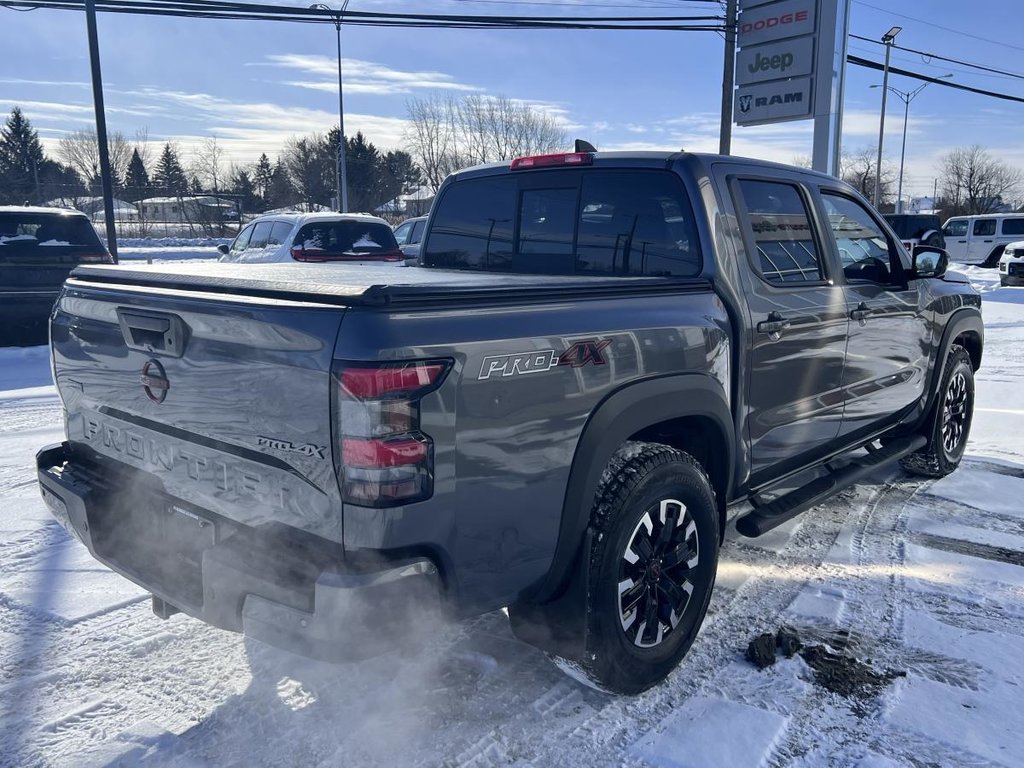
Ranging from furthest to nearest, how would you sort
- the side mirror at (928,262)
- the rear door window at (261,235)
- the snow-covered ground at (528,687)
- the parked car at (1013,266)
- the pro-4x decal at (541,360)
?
the parked car at (1013,266)
the rear door window at (261,235)
the side mirror at (928,262)
the snow-covered ground at (528,687)
the pro-4x decal at (541,360)

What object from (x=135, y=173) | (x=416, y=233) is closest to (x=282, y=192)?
(x=135, y=173)

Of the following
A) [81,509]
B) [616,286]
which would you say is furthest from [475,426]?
[81,509]

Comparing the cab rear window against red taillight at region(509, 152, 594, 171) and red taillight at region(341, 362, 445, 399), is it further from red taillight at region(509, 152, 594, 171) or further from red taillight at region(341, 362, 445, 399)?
red taillight at region(341, 362, 445, 399)

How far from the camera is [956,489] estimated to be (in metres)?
5.29

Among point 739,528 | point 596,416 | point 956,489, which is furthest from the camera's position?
point 956,489

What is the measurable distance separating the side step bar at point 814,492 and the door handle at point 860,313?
83 centimetres

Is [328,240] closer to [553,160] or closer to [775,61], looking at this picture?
[775,61]

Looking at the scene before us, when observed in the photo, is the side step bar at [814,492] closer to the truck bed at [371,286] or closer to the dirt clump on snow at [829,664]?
the dirt clump on snow at [829,664]

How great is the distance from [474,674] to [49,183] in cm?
6111

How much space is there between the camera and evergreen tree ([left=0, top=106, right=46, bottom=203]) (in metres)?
53.9

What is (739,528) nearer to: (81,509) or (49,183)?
(81,509)

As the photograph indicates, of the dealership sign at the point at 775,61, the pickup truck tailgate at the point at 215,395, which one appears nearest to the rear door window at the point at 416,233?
the dealership sign at the point at 775,61

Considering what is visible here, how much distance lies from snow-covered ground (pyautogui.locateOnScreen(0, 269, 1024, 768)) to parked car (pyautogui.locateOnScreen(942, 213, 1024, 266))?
1091 inches

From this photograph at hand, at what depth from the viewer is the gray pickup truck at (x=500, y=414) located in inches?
81.3
